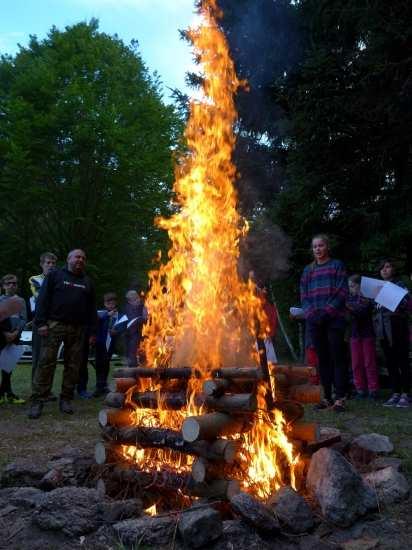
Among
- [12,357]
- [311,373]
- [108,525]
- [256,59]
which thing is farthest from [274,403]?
[256,59]

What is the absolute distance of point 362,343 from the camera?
909 centimetres

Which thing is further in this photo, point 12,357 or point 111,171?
point 111,171

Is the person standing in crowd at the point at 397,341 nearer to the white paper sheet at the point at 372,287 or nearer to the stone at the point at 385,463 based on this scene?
the white paper sheet at the point at 372,287

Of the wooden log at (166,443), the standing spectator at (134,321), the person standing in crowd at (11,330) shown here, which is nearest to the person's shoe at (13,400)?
the person standing in crowd at (11,330)

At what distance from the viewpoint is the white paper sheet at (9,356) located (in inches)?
344

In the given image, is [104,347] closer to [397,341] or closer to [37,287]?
[37,287]

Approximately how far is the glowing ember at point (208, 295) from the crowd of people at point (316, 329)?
4.25ft

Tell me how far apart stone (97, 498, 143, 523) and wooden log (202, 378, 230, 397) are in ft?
2.91

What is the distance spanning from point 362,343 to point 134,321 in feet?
12.3

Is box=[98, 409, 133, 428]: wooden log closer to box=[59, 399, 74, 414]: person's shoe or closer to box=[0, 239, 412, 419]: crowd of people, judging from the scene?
box=[0, 239, 412, 419]: crowd of people

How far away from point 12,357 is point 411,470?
19.8 ft

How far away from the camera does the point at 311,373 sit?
4.98m

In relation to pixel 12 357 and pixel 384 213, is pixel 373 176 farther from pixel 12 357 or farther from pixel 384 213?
pixel 12 357

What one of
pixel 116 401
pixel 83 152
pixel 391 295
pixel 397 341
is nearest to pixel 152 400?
pixel 116 401
